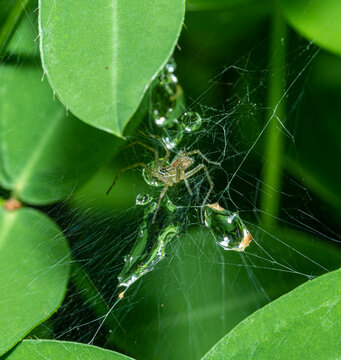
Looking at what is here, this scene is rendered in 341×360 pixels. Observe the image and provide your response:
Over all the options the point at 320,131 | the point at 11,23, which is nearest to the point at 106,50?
the point at 11,23

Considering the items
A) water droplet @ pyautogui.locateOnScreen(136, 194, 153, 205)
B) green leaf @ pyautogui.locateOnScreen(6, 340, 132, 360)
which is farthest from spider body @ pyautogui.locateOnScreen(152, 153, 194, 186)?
green leaf @ pyautogui.locateOnScreen(6, 340, 132, 360)

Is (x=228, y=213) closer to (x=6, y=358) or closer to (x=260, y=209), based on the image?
(x=260, y=209)

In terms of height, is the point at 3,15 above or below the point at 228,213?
above

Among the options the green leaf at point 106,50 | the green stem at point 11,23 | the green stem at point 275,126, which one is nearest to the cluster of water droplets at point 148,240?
the green stem at point 275,126

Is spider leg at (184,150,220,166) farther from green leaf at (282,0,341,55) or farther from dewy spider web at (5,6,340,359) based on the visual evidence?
green leaf at (282,0,341,55)

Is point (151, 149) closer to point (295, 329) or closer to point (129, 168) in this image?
point (129, 168)

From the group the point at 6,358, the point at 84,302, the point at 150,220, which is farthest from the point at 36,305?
the point at 150,220
